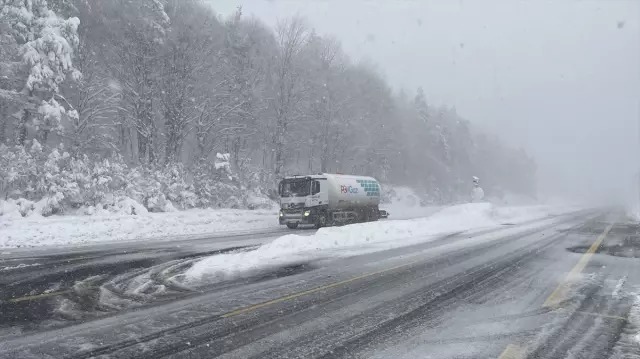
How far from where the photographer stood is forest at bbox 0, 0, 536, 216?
23.2 meters

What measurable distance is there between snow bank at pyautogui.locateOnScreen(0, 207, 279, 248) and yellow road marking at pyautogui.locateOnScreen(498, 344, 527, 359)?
14.9 meters

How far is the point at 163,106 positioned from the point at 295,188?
15.8 meters

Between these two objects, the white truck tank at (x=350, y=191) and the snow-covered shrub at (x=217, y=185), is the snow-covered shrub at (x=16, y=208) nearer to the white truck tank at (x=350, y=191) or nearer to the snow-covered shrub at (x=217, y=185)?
the snow-covered shrub at (x=217, y=185)

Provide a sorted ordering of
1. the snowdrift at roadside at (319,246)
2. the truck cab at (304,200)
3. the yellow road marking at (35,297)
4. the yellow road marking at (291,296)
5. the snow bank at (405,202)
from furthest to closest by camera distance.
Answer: the snow bank at (405,202)
the truck cab at (304,200)
the snowdrift at roadside at (319,246)
the yellow road marking at (35,297)
the yellow road marking at (291,296)

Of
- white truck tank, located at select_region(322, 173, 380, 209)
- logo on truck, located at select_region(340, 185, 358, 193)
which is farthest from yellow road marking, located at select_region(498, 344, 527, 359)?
logo on truck, located at select_region(340, 185, 358, 193)

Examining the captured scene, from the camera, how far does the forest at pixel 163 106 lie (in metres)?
23.2

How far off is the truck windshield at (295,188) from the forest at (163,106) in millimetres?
6662

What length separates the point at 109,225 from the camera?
18.8 m

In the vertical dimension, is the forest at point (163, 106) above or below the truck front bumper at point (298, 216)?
above

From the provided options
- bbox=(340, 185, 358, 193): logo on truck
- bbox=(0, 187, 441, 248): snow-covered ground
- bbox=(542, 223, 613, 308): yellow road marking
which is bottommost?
bbox=(542, 223, 613, 308): yellow road marking

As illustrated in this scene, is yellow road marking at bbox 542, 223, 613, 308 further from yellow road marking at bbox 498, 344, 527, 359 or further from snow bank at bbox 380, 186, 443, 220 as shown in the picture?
snow bank at bbox 380, 186, 443, 220

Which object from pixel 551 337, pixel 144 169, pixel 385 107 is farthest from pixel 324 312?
pixel 385 107

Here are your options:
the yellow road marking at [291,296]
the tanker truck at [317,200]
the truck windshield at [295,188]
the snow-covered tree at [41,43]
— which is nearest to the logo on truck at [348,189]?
the tanker truck at [317,200]

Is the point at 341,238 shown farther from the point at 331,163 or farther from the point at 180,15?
the point at 331,163
